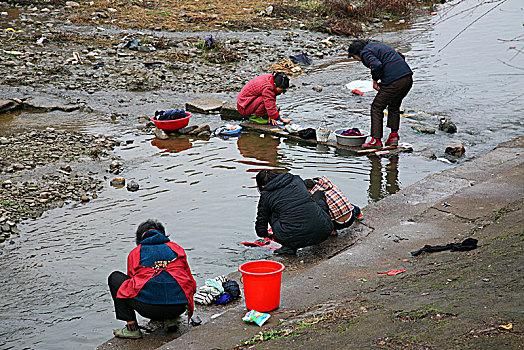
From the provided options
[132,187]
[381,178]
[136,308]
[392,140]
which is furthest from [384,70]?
[136,308]

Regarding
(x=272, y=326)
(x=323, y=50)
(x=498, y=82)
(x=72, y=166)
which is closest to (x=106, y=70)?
(x=72, y=166)

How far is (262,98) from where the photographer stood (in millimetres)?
10211

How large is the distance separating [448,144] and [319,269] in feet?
17.1

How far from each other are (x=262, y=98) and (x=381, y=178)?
3343mm

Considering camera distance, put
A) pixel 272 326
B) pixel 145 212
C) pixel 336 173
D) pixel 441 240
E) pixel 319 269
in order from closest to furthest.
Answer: pixel 272 326, pixel 319 269, pixel 441 240, pixel 145 212, pixel 336 173

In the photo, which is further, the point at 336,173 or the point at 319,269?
the point at 336,173

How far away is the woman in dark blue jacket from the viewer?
5246 mm

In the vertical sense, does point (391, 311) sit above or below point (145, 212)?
above

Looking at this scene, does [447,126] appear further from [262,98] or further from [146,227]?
[146,227]

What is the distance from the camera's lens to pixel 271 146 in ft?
31.3

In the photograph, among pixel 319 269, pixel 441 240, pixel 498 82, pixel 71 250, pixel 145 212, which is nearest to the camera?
pixel 319 269

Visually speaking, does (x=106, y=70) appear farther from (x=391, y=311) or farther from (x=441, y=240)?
(x=391, y=311)

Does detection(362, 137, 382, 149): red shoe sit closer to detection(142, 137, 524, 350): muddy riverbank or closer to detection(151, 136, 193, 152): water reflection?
detection(142, 137, 524, 350): muddy riverbank

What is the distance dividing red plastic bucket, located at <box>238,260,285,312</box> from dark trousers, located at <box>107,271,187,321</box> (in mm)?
520
